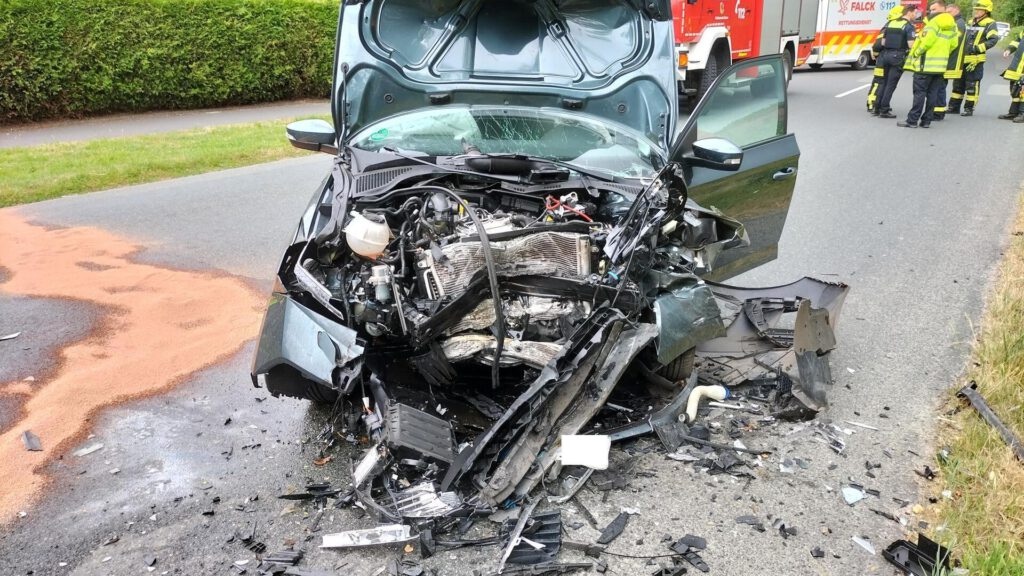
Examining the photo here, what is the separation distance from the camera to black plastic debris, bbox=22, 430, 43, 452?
3653 mm

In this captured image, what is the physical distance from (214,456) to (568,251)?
197cm

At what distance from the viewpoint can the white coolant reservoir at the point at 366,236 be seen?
337 cm

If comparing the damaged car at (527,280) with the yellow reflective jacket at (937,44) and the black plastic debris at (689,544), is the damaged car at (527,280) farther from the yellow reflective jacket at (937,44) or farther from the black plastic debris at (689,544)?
the yellow reflective jacket at (937,44)

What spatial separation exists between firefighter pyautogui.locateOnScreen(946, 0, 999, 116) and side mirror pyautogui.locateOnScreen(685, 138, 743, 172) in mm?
11400

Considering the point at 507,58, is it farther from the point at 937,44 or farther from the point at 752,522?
the point at 937,44

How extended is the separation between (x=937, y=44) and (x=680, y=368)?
1115 centimetres

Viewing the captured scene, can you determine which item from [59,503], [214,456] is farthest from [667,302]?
[59,503]

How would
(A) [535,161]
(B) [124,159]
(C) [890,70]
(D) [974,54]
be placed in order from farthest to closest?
(C) [890,70] → (D) [974,54] → (B) [124,159] → (A) [535,161]

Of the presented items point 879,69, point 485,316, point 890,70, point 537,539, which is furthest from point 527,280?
point 879,69

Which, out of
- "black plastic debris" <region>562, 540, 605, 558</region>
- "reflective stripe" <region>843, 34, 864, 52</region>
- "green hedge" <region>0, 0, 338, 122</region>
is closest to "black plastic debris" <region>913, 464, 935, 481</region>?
"black plastic debris" <region>562, 540, 605, 558</region>

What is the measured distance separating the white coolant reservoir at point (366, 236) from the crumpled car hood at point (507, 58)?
6.68ft

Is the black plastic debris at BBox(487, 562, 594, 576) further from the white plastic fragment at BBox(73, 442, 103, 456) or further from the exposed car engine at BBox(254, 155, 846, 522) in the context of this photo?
the white plastic fragment at BBox(73, 442, 103, 456)

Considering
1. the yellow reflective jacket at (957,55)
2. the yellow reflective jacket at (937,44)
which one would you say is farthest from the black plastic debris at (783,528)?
the yellow reflective jacket at (957,55)

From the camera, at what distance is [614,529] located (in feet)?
10.00
